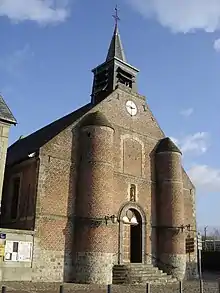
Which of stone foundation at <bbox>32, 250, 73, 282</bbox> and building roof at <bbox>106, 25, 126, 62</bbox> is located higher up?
building roof at <bbox>106, 25, 126, 62</bbox>

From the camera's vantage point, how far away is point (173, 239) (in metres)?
23.0

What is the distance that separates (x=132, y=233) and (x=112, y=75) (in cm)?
1154

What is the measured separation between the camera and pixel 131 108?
981 inches

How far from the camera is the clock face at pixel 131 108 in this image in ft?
81.0

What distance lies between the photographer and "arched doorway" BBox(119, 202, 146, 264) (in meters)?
21.5

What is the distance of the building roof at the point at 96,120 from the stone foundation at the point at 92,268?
24.4 feet

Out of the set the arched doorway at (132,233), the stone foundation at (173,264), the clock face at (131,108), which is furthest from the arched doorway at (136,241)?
the clock face at (131,108)

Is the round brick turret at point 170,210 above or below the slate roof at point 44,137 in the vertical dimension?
below

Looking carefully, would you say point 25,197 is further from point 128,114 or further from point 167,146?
point 167,146

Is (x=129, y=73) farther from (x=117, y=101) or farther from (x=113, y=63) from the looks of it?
(x=117, y=101)

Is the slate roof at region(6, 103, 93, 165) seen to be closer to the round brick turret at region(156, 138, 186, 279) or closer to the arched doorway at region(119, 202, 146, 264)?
the round brick turret at region(156, 138, 186, 279)

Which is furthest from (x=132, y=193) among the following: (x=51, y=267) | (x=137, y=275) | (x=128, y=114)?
(x=51, y=267)

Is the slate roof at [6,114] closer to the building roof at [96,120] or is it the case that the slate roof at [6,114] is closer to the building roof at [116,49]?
the building roof at [96,120]

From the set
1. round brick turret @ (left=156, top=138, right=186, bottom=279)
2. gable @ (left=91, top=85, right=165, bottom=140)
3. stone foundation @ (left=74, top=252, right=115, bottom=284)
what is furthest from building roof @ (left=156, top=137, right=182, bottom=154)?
stone foundation @ (left=74, top=252, right=115, bottom=284)
